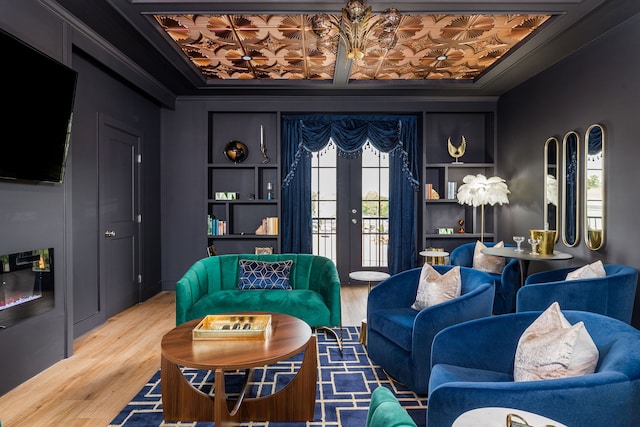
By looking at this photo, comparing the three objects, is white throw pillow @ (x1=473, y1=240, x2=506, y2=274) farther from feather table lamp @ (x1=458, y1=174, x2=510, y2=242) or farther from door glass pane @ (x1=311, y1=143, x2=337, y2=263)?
door glass pane @ (x1=311, y1=143, x2=337, y2=263)

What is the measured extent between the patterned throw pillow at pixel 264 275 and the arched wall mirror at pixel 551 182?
9.69 ft

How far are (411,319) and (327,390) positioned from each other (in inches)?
30.2

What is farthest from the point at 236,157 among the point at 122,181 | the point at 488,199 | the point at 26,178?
the point at 488,199

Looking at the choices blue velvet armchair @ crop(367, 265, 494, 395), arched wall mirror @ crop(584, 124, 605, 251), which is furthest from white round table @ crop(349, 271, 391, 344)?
arched wall mirror @ crop(584, 124, 605, 251)

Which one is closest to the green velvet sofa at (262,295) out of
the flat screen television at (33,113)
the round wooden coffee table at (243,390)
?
the round wooden coffee table at (243,390)

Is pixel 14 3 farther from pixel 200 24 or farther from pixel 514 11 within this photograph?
pixel 514 11

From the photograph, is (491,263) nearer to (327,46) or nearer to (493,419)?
(327,46)

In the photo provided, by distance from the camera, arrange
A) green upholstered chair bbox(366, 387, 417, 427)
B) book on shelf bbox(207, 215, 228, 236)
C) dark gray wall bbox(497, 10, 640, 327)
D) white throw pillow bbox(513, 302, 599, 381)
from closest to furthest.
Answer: green upholstered chair bbox(366, 387, 417, 427) < white throw pillow bbox(513, 302, 599, 381) < dark gray wall bbox(497, 10, 640, 327) < book on shelf bbox(207, 215, 228, 236)

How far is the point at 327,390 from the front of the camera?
8.65 ft

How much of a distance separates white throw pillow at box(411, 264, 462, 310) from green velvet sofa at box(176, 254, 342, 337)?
2.52 ft

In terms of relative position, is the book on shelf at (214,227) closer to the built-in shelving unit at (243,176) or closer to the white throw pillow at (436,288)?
the built-in shelving unit at (243,176)

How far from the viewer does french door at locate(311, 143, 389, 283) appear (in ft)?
20.1

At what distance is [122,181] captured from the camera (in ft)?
15.1

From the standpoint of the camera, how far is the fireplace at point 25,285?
8.71ft
